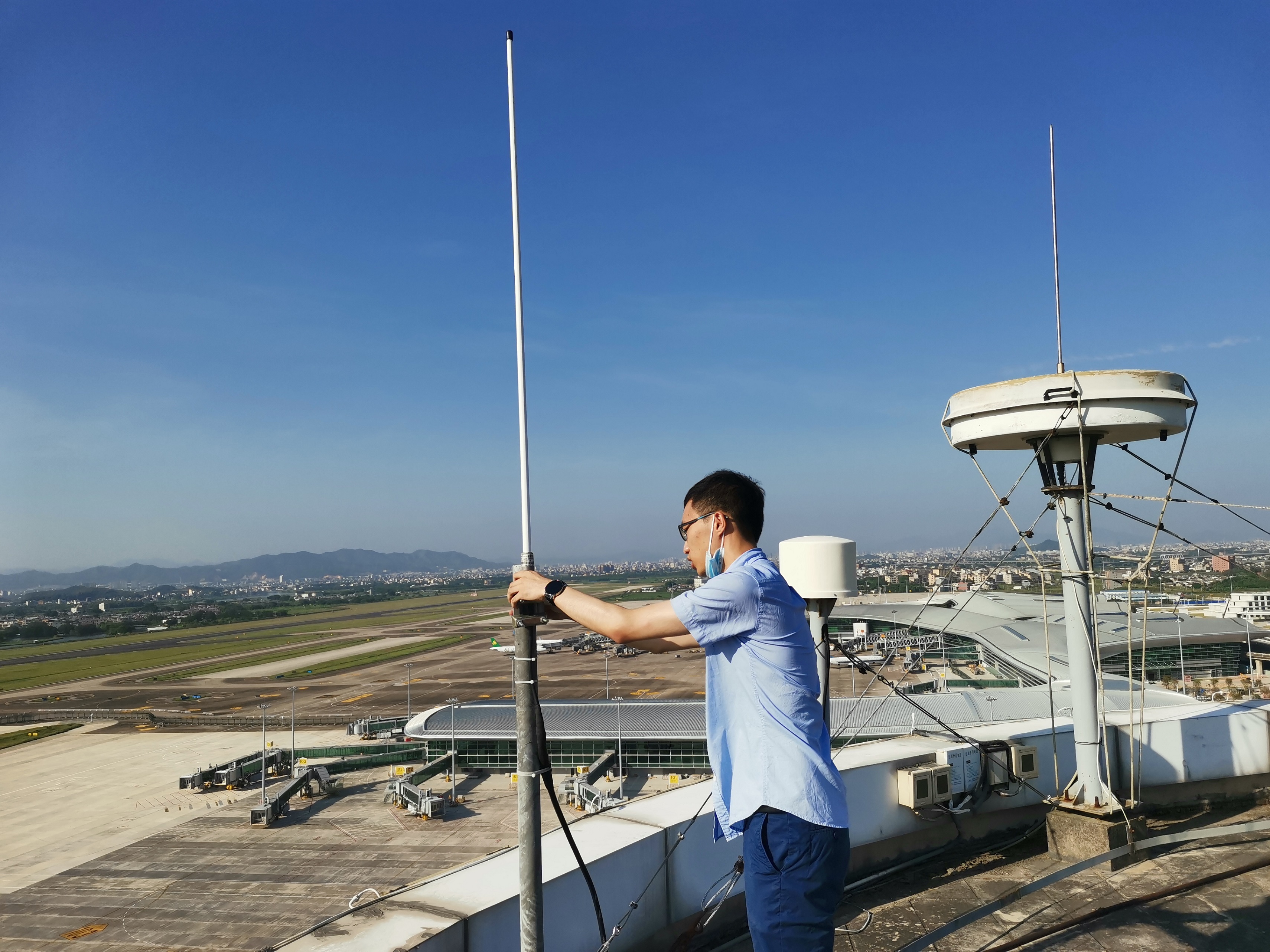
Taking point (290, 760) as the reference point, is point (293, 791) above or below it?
above

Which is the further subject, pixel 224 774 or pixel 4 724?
pixel 4 724

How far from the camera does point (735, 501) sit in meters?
3.15

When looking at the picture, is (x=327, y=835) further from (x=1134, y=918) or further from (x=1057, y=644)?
(x=1057, y=644)

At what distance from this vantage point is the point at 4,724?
60000 millimetres

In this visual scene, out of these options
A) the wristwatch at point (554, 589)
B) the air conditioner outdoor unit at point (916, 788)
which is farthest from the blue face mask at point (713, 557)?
the air conditioner outdoor unit at point (916, 788)

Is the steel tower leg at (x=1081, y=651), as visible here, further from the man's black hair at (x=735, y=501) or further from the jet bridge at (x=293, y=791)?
the jet bridge at (x=293, y=791)

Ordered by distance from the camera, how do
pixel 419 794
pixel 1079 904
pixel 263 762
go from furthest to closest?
1. pixel 263 762
2. pixel 419 794
3. pixel 1079 904

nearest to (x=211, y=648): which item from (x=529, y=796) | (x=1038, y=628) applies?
(x=1038, y=628)

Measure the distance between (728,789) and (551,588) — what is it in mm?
1044

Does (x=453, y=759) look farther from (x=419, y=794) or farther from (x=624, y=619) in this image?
(x=624, y=619)

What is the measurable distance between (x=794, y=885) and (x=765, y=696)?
65 cm

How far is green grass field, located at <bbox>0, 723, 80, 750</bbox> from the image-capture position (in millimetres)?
52000

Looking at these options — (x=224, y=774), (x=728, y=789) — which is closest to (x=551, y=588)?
(x=728, y=789)

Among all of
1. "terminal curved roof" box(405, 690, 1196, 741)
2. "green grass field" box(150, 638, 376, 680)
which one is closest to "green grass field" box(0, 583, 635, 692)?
"green grass field" box(150, 638, 376, 680)
